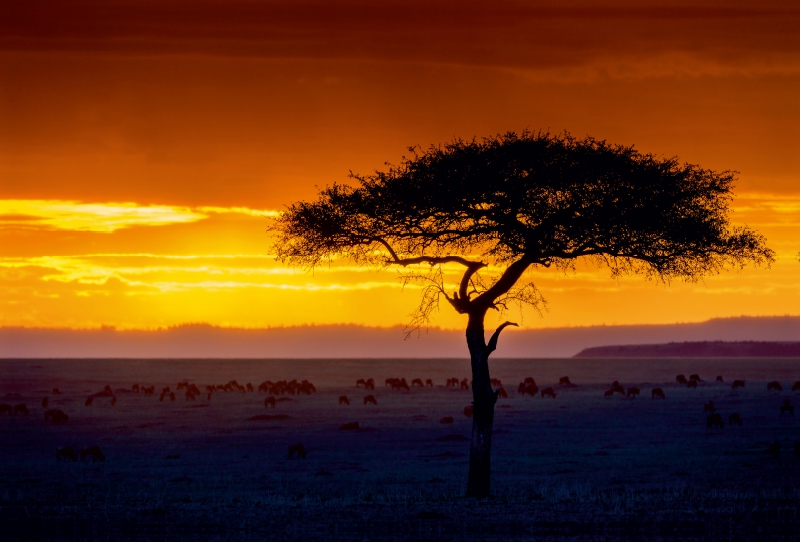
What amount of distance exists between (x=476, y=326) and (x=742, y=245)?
7.58 meters

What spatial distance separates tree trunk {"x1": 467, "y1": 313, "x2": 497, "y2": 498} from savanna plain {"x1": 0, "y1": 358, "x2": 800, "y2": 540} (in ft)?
2.35

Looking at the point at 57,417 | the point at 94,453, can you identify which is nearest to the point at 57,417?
the point at 57,417

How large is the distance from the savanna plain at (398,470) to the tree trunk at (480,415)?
2.35ft

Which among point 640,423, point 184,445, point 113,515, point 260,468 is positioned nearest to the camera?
point 113,515

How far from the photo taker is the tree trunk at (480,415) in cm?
2325

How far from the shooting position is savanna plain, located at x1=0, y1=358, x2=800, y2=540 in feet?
56.5

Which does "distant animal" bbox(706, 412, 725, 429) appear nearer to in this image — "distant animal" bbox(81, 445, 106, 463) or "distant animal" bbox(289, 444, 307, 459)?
"distant animal" bbox(289, 444, 307, 459)

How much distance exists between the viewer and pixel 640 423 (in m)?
55.8

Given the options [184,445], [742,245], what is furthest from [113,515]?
[184,445]

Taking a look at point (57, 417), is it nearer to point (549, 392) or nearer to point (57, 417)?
point (57, 417)

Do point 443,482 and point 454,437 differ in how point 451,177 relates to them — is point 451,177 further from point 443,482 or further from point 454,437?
point 454,437

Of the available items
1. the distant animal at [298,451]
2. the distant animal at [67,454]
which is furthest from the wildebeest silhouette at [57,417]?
the distant animal at [298,451]

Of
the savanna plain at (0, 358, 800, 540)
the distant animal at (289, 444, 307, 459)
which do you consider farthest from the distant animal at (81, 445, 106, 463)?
the distant animal at (289, 444, 307, 459)

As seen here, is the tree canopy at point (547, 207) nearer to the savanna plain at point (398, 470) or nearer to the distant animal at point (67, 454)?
the savanna plain at point (398, 470)
